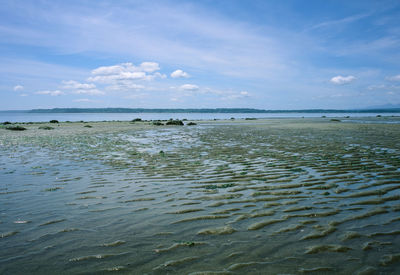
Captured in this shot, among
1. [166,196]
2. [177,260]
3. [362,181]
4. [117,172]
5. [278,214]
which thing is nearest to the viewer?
[177,260]

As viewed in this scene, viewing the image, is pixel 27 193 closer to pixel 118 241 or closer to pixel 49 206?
pixel 49 206

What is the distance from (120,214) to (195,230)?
2215mm

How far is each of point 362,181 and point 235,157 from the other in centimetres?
709

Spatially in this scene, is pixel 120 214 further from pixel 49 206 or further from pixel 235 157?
pixel 235 157

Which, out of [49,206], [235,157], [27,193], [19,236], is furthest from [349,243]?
[235,157]

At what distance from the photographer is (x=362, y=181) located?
9.75 metres

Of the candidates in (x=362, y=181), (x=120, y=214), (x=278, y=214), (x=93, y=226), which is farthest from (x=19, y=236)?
(x=362, y=181)

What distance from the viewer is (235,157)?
15.7m

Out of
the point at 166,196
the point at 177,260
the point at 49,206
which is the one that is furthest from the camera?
the point at 166,196

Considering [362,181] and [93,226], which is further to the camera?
[362,181]

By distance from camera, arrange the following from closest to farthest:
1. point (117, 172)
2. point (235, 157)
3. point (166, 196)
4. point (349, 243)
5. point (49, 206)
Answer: point (349, 243)
point (49, 206)
point (166, 196)
point (117, 172)
point (235, 157)

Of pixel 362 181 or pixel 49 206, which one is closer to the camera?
pixel 49 206

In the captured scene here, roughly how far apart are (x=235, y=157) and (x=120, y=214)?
9.67 meters

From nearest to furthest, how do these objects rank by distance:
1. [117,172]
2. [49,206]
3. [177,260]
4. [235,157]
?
[177,260], [49,206], [117,172], [235,157]
